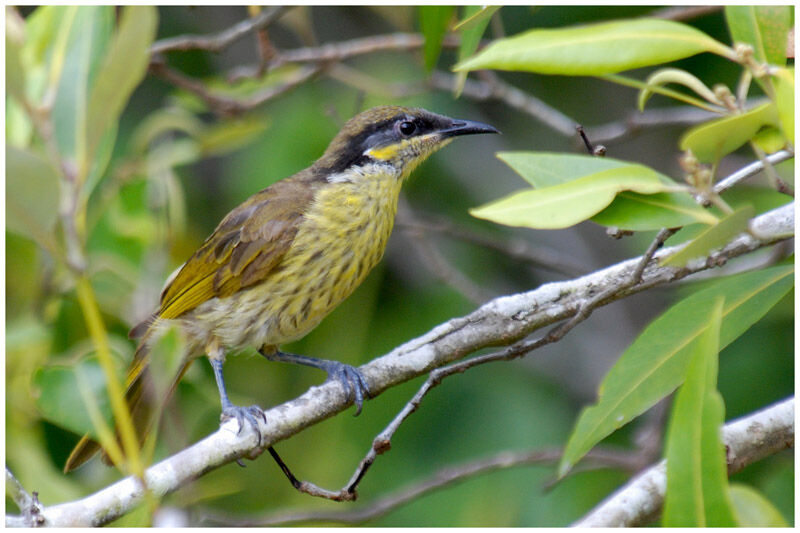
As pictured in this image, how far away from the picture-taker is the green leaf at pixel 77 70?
5.38 ft

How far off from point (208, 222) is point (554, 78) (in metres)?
2.42

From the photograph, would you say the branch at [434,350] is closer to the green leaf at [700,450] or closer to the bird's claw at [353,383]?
the bird's claw at [353,383]

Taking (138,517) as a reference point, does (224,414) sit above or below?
below

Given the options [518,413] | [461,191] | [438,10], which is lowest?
[518,413]

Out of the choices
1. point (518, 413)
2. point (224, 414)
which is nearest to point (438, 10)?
point (224, 414)

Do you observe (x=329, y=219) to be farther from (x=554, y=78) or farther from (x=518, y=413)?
(x=554, y=78)

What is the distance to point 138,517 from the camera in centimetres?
178

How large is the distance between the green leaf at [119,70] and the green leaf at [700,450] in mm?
1137

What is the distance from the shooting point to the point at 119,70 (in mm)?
1600

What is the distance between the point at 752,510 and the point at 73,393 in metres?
1.48

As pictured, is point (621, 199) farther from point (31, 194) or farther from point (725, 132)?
point (31, 194)

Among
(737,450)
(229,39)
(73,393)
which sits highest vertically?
(229,39)

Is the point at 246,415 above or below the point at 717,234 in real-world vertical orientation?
below

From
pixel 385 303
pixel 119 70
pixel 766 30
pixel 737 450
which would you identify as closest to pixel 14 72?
pixel 119 70
